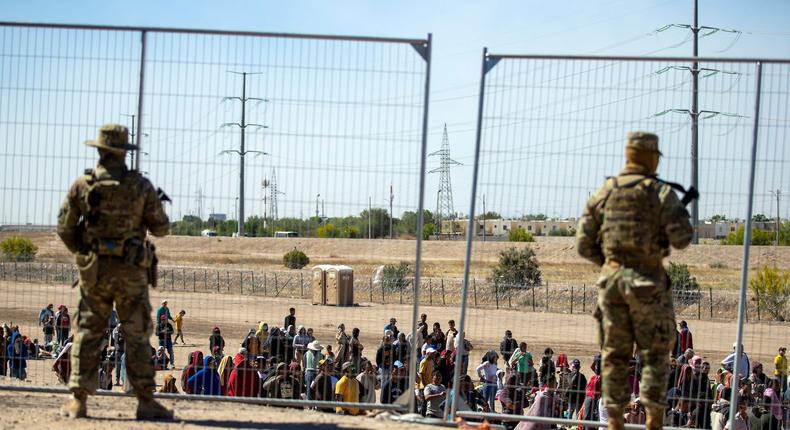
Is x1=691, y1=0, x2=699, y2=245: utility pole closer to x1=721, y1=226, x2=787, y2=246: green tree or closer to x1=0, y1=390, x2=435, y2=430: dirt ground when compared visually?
x1=721, y1=226, x2=787, y2=246: green tree

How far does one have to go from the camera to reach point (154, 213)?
22.3 feet

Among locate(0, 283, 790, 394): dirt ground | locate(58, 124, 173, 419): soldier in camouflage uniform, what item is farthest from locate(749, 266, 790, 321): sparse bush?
locate(58, 124, 173, 419): soldier in camouflage uniform

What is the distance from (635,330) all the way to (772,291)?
16706mm

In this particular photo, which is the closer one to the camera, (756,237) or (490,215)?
(490,215)

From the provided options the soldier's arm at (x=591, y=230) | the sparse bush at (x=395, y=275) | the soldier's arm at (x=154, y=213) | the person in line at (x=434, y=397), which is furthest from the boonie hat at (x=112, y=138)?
the sparse bush at (x=395, y=275)

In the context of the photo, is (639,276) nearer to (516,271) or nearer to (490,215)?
(490,215)

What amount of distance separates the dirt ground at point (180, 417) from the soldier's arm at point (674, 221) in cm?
242

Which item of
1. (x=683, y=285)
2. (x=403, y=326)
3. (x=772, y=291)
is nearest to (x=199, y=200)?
(x=772, y=291)

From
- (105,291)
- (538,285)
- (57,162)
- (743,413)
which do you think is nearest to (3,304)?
(57,162)

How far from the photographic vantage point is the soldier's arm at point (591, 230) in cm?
657

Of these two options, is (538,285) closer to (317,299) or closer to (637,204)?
(317,299)

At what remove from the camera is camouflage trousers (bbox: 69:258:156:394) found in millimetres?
6668

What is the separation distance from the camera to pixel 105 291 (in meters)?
6.68

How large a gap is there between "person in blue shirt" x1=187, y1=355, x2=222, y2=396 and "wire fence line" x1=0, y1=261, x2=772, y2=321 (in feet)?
5.66
